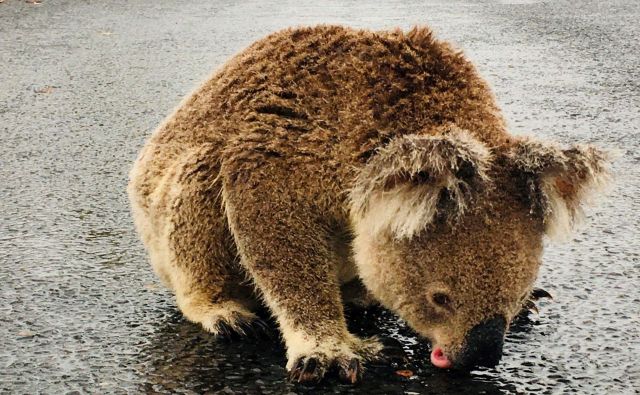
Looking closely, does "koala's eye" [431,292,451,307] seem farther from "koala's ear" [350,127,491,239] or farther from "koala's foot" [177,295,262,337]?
"koala's foot" [177,295,262,337]

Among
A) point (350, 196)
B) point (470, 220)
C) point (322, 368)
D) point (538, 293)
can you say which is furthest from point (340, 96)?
point (538, 293)

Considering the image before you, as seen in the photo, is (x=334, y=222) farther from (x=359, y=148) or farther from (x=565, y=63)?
(x=565, y=63)

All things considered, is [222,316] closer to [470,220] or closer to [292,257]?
[292,257]

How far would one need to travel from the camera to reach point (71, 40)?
10711mm

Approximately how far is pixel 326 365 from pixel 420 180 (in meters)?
0.72

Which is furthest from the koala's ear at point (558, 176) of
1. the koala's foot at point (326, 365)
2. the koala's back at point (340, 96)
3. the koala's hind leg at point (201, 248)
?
the koala's hind leg at point (201, 248)

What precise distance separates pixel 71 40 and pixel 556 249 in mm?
7764

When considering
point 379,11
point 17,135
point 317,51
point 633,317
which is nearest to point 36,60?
point 17,135

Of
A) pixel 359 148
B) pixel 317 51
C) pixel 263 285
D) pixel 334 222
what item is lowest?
pixel 263 285

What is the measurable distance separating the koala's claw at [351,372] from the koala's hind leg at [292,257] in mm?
57

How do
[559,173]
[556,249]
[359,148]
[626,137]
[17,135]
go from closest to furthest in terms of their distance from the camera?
[559,173] → [359,148] → [556,249] → [626,137] → [17,135]

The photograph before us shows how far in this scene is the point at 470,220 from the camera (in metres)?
2.87

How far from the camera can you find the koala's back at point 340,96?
10.6ft

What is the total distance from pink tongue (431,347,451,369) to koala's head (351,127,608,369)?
8 cm
